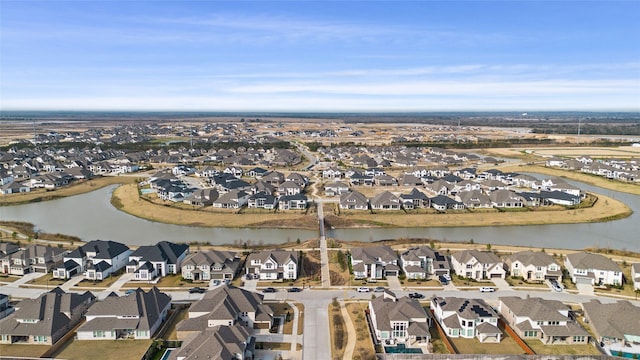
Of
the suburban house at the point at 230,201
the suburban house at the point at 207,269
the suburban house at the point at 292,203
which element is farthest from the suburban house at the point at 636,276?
the suburban house at the point at 230,201

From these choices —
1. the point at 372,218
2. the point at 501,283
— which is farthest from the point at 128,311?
the point at 372,218

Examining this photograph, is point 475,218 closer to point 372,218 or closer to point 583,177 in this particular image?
point 372,218

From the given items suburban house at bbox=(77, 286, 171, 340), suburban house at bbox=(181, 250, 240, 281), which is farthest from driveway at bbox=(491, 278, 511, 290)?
suburban house at bbox=(77, 286, 171, 340)

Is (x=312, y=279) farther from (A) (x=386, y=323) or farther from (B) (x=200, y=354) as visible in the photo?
(B) (x=200, y=354)

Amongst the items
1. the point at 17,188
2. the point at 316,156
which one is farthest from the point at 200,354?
the point at 316,156

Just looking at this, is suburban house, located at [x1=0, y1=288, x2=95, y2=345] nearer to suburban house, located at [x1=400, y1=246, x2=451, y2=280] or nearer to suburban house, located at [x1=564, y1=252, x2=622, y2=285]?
suburban house, located at [x1=400, y1=246, x2=451, y2=280]

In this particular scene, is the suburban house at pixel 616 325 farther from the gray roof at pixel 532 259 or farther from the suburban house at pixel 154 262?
the suburban house at pixel 154 262
